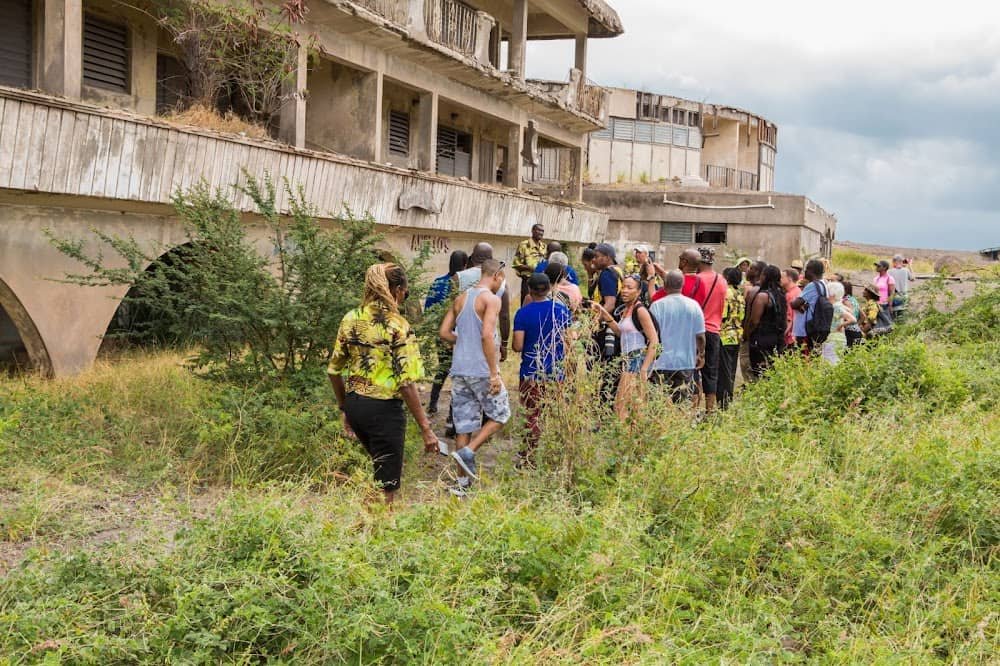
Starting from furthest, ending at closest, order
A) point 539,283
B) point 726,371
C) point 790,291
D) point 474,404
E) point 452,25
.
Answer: point 452,25 → point 790,291 → point 726,371 → point 539,283 → point 474,404

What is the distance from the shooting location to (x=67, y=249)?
744cm

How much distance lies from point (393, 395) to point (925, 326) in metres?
11.3

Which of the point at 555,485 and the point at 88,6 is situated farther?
the point at 88,6

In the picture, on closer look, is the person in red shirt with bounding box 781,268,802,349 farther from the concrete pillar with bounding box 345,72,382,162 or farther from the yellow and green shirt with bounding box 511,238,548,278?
the concrete pillar with bounding box 345,72,382,162

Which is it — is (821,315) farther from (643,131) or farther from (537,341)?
(643,131)

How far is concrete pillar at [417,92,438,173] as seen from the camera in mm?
17125

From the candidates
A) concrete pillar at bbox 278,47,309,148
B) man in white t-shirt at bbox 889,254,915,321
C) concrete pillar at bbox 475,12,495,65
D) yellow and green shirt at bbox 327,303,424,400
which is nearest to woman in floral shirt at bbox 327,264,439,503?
yellow and green shirt at bbox 327,303,424,400

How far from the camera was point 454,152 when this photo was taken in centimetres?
2136

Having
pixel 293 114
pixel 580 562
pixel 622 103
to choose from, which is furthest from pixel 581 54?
pixel 580 562

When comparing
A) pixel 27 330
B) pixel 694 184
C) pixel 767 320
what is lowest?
pixel 27 330

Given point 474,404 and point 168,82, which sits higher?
point 168,82

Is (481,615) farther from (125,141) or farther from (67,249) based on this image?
(125,141)

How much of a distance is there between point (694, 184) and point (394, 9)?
18.9 meters

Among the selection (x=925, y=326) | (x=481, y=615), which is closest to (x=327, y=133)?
(x=925, y=326)
